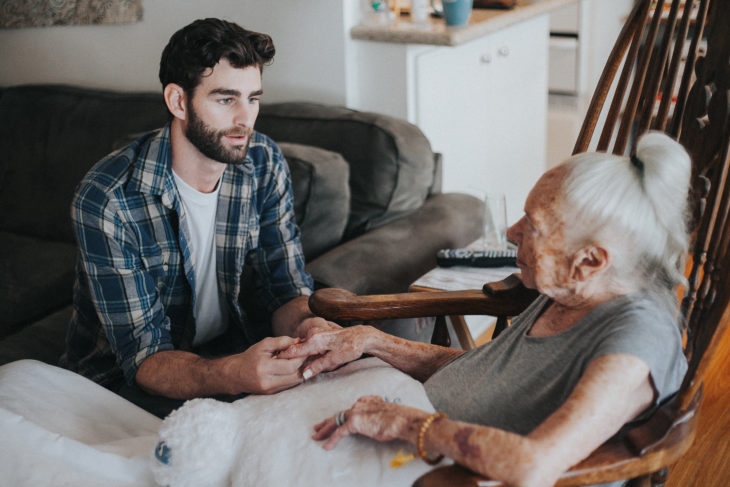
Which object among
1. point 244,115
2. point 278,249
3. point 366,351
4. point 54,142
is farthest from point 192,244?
point 54,142

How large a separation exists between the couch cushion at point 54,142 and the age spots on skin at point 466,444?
196cm

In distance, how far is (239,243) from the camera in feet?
5.94

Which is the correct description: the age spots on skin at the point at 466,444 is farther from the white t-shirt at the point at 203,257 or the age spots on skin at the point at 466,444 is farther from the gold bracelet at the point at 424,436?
the white t-shirt at the point at 203,257

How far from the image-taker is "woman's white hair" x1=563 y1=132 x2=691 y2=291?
111 cm

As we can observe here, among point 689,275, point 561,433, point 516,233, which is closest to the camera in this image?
point 561,433

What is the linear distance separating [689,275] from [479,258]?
26.9 inches

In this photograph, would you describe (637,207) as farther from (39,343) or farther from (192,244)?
(39,343)

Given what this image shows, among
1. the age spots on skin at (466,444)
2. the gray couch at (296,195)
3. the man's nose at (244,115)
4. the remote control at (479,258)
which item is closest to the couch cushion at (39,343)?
the gray couch at (296,195)

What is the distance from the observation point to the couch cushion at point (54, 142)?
9.16 feet

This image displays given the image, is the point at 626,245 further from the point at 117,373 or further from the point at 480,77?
the point at 480,77

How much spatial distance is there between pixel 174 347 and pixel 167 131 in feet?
1.63

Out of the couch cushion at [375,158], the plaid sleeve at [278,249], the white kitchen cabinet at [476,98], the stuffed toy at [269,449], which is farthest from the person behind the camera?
the white kitchen cabinet at [476,98]

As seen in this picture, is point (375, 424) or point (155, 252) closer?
point (375, 424)

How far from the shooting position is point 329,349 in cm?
142
